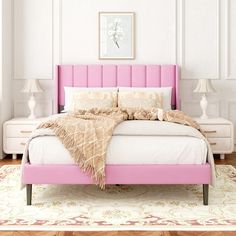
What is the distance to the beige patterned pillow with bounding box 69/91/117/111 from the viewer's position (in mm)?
5238

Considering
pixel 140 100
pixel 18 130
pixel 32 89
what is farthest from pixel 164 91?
pixel 18 130

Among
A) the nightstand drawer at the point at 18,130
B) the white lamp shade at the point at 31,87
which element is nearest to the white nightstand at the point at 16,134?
the nightstand drawer at the point at 18,130

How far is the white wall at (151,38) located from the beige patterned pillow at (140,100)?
89 cm

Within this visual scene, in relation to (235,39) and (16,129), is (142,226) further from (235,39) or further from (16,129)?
(235,39)

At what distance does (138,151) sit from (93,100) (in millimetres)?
2027

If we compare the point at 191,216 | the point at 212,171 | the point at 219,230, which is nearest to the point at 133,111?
the point at 212,171

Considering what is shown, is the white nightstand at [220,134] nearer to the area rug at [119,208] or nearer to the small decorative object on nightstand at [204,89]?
the small decorative object on nightstand at [204,89]

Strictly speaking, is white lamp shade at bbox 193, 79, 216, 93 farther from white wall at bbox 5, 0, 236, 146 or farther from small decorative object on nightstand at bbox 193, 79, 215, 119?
white wall at bbox 5, 0, 236, 146

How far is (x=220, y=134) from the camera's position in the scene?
5.45 metres

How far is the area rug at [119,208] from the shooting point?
2.92 meters

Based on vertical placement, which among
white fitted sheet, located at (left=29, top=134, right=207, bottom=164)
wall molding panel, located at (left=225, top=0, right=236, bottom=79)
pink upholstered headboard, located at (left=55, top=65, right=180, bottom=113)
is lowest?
white fitted sheet, located at (left=29, top=134, right=207, bottom=164)

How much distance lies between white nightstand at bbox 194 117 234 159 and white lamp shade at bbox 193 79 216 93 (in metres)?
0.47

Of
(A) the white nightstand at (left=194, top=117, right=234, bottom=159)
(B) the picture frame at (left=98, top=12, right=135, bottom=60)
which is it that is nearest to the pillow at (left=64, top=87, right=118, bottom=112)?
(B) the picture frame at (left=98, top=12, right=135, bottom=60)

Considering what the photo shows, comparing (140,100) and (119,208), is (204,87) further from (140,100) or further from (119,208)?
(119,208)
